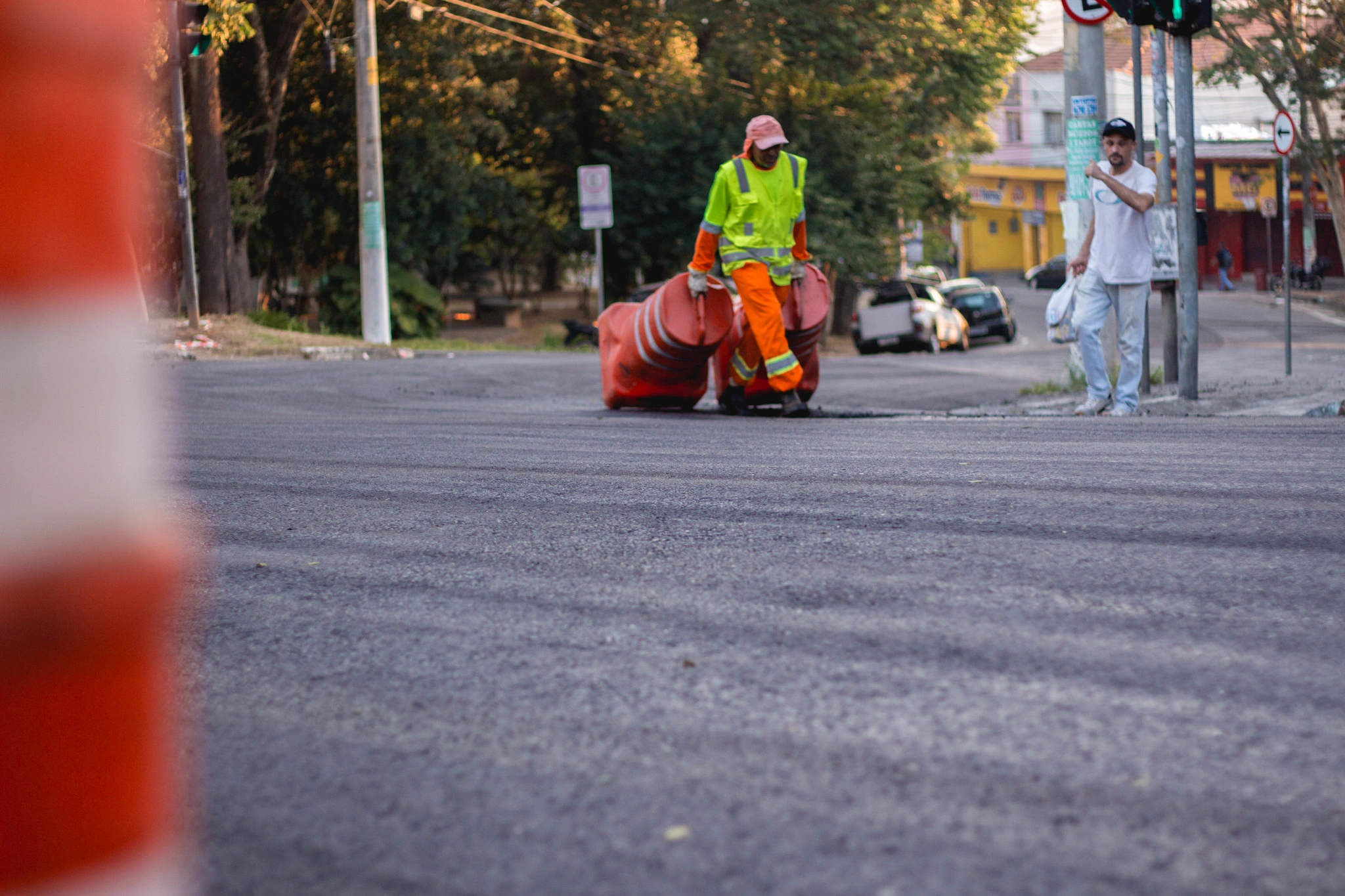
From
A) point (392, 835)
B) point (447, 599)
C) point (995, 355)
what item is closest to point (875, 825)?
point (392, 835)

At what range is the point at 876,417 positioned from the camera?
10625 mm

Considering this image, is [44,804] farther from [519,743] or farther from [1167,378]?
[1167,378]

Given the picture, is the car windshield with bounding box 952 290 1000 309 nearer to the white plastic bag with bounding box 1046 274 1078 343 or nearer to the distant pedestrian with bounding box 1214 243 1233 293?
the distant pedestrian with bounding box 1214 243 1233 293

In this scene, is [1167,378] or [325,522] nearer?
[325,522]

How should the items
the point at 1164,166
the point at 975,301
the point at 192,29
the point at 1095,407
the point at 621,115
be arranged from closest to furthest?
1. the point at 1095,407
2. the point at 1164,166
3. the point at 192,29
4. the point at 621,115
5. the point at 975,301

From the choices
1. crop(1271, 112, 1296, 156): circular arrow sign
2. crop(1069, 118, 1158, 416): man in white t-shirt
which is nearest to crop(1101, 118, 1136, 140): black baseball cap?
crop(1069, 118, 1158, 416): man in white t-shirt

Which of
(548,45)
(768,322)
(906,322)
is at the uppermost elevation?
(548,45)

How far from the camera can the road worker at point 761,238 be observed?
1040cm

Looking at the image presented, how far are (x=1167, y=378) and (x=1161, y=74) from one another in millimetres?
2610

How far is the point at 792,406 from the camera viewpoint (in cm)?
1051

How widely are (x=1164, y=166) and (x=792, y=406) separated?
173 inches

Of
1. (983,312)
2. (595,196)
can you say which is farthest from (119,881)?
(983,312)

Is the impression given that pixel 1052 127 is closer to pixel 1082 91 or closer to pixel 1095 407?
pixel 1082 91

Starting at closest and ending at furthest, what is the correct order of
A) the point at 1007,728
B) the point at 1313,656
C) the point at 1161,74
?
1. the point at 1007,728
2. the point at 1313,656
3. the point at 1161,74
